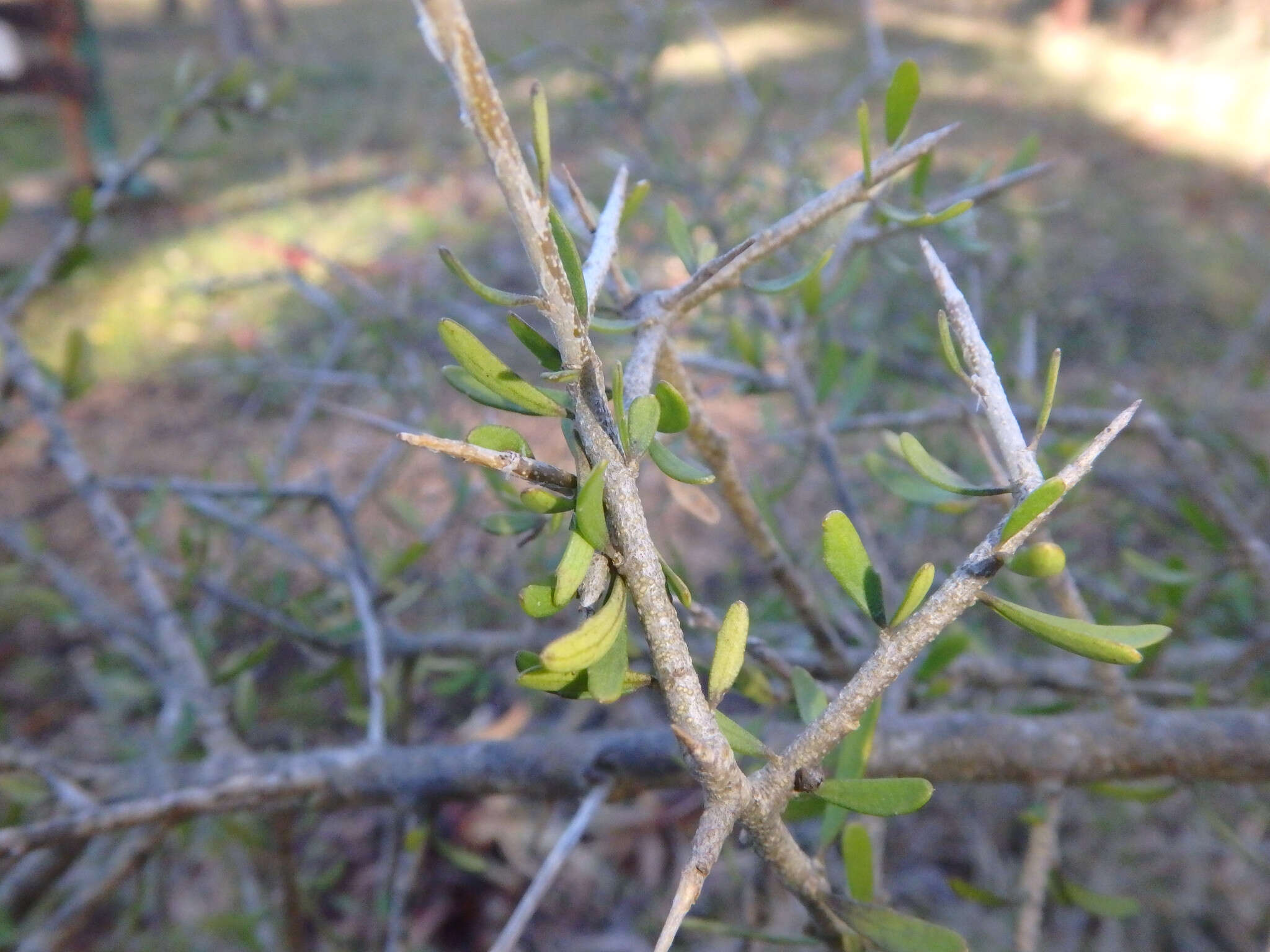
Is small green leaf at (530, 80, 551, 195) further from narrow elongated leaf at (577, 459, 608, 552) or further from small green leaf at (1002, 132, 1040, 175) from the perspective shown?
small green leaf at (1002, 132, 1040, 175)

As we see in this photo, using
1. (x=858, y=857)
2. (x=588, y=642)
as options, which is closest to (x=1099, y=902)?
(x=858, y=857)

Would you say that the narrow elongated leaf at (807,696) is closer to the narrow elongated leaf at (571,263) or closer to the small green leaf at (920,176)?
the narrow elongated leaf at (571,263)

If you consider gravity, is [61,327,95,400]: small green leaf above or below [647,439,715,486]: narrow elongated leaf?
above

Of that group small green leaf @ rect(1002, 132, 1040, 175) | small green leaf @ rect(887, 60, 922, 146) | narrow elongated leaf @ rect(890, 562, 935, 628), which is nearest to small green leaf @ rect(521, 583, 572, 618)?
narrow elongated leaf @ rect(890, 562, 935, 628)

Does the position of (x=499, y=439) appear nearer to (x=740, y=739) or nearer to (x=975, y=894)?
(x=740, y=739)

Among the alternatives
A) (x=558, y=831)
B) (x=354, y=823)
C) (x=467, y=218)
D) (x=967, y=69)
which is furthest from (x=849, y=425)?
(x=967, y=69)

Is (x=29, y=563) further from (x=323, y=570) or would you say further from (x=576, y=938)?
(x=576, y=938)
